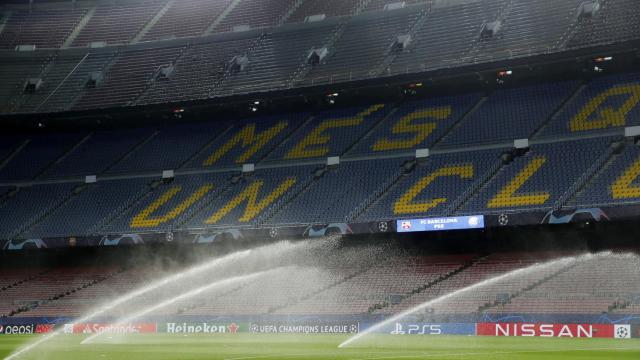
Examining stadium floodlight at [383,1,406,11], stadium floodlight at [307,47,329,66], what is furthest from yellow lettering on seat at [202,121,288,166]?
stadium floodlight at [383,1,406,11]

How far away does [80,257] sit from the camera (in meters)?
60.7

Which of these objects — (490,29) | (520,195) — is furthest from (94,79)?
(520,195)

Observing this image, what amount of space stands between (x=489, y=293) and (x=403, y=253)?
8365mm

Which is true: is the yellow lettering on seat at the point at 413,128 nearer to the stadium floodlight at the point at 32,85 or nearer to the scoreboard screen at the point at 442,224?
the scoreboard screen at the point at 442,224

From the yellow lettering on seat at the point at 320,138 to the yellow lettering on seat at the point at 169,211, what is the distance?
237 inches

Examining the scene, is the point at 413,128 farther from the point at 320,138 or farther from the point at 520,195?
the point at 520,195

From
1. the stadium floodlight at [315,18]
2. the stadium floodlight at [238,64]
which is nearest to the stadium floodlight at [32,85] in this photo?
the stadium floodlight at [238,64]

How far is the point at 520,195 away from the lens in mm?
47719

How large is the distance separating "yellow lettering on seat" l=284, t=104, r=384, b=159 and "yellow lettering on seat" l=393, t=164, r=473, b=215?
309 inches

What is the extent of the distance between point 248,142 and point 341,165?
789 cm

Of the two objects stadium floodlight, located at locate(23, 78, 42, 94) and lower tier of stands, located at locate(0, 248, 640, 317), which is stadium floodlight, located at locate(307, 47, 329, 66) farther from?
stadium floodlight, located at locate(23, 78, 42, 94)

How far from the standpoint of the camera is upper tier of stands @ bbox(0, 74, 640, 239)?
48.6 m

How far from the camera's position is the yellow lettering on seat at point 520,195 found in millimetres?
46938

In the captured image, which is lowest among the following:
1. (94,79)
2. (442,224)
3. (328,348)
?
(328,348)
